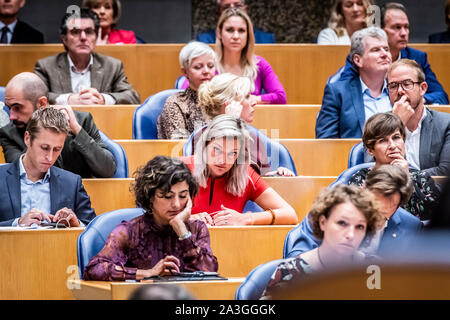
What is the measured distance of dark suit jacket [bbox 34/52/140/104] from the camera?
334 centimetres

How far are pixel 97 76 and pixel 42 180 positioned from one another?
1.28 metres

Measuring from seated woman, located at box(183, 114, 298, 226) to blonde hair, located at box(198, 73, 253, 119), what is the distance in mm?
345

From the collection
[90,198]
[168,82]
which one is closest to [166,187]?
[90,198]

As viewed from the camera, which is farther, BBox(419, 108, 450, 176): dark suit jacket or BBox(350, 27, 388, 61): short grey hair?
BBox(350, 27, 388, 61): short grey hair

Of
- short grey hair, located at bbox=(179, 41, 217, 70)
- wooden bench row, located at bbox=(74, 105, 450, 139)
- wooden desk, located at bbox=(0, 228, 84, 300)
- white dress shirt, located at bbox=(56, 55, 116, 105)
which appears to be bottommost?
wooden desk, located at bbox=(0, 228, 84, 300)

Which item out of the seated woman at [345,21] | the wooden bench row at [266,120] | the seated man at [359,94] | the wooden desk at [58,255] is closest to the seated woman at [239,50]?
the wooden bench row at [266,120]

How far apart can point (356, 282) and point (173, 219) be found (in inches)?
54.4

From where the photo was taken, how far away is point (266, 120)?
3150 millimetres

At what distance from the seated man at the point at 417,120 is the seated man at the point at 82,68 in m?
1.29

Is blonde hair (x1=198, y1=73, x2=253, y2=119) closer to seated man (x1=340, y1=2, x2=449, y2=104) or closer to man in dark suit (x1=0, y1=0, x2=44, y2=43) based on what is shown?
seated man (x1=340, y1=2, x2=449, y2=104)

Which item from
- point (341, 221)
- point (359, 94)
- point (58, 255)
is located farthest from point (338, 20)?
point (341, 221)

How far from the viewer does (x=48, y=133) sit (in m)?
2.13

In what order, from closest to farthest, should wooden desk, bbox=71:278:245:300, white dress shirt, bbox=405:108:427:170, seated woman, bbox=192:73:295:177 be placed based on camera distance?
wooden desk, bbox=71:278:245:300 → seated woman, bbox=192:73:295:177 → white dress shirt, bbox=405:108:427:170

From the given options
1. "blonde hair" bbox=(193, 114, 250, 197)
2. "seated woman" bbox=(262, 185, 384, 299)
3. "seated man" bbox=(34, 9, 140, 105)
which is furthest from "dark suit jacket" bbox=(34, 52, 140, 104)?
"seated woman" bbox=(262, 185, 384, 299)
